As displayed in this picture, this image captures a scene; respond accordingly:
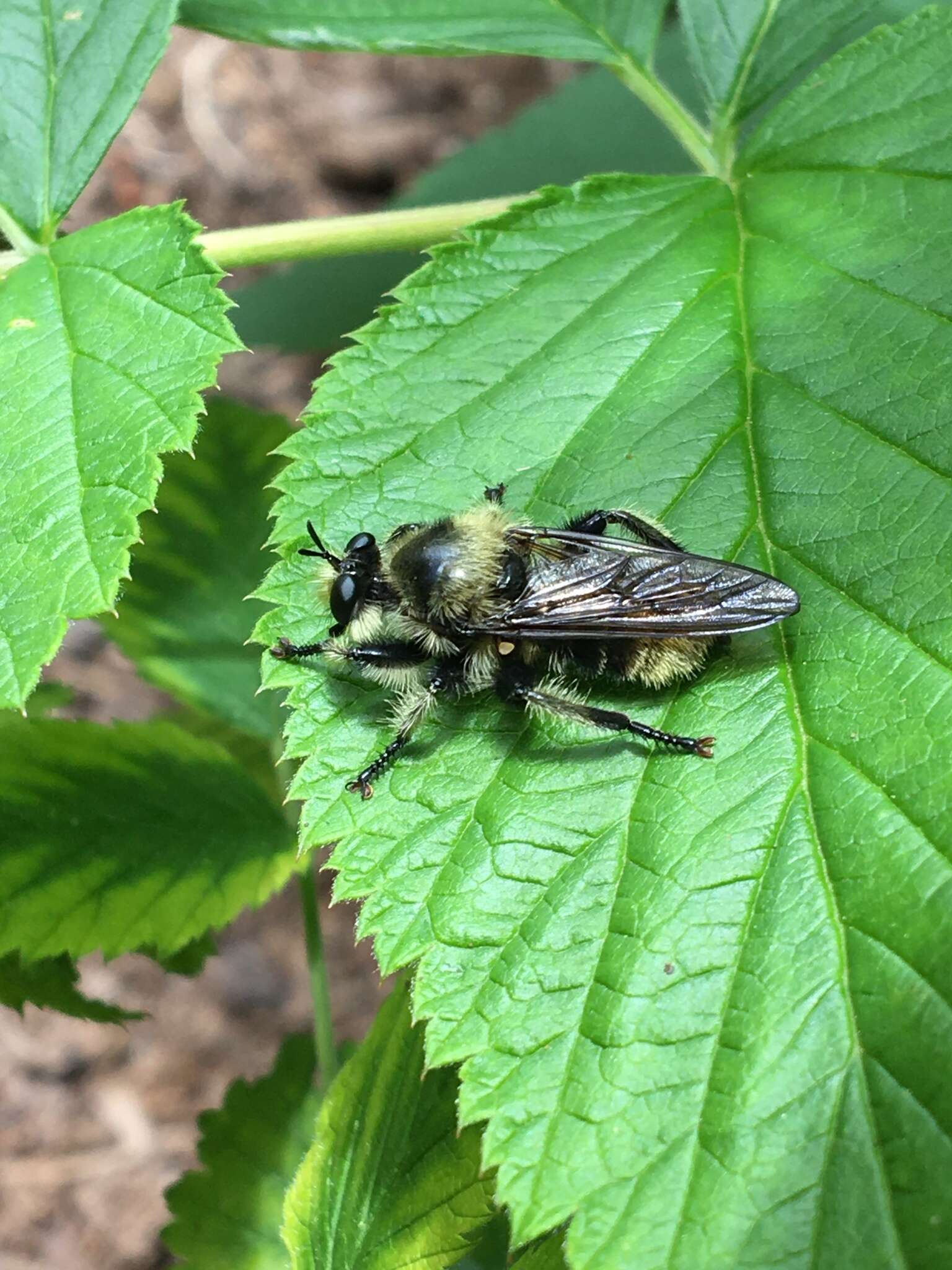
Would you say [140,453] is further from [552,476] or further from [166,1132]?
[166,1132]

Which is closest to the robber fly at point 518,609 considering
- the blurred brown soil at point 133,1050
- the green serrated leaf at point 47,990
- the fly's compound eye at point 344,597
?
the fly's compound eye at point 344,597

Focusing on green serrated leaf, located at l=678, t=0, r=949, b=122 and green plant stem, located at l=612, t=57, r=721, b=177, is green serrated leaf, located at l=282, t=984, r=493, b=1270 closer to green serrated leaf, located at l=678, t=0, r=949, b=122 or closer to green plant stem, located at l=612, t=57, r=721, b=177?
green plant stem, located at l=612, t=57, r=721, b=177

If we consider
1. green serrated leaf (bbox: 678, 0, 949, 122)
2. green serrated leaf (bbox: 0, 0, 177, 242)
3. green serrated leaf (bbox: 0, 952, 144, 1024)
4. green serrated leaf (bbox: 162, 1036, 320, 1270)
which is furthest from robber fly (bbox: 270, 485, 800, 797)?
green serrated leaf (bbox: 162, 1036, 320, 1270)

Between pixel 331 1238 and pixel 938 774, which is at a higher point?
pixel 938 774

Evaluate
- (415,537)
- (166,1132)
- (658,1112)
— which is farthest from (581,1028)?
(166,1132)

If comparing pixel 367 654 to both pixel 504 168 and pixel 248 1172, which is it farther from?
pixel 504 168

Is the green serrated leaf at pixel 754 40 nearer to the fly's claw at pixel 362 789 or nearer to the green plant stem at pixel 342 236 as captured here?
the green plant stem at pixel 342 236

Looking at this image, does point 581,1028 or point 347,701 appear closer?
point 581,1028
